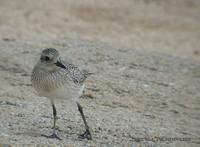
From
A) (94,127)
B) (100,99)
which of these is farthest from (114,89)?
(94,127)

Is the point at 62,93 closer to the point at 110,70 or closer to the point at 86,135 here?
the point at 86,135

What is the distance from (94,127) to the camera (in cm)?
953

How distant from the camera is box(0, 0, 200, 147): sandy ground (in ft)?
30.9

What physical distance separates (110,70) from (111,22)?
5.67m

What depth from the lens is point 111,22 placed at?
1802 centimetres

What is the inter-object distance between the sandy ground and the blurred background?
0.09 ft

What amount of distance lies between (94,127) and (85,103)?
1303 mm

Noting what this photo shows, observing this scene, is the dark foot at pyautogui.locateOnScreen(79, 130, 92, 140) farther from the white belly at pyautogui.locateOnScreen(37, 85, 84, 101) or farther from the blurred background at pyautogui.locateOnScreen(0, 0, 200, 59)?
the blurred background at pyautogui.locateOnScreen(0, 0, 200, 59)

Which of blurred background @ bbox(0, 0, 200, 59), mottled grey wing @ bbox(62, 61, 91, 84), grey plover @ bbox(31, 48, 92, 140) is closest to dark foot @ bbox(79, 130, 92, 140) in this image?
grey plover @ bbox(31, 48, 92, 140)

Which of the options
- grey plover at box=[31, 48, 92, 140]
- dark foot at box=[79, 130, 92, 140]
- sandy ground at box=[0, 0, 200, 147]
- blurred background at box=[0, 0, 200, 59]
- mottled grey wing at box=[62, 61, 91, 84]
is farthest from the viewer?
blurred background at box=[0, 0, 200, 59]

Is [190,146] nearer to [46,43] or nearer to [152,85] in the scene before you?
[152,85]

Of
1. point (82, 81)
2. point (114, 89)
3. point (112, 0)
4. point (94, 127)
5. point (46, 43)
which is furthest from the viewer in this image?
point (112, 0)

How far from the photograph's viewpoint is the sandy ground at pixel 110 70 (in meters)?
9.42

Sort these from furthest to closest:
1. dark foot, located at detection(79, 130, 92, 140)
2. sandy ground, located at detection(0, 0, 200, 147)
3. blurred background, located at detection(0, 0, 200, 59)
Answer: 1. blurred background, located at detection(0, 0, 200, 59)
2. sandy ground, located at detection(0, 0, 200, 147)
3. dark foot, located at detection(79, 130, 92, 140)
